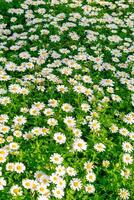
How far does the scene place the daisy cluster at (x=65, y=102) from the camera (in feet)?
18.2

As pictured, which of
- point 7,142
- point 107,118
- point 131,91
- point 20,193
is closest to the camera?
point 20,193

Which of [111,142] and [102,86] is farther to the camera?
[102,86]

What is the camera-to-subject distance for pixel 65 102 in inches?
259

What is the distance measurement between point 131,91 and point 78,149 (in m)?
1.61

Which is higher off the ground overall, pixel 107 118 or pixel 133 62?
pixel 133 62

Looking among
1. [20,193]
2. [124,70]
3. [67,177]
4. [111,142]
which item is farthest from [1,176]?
[124,70]

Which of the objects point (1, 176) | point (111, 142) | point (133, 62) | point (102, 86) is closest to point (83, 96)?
point (102, 86)

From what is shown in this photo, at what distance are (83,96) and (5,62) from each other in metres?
1.33

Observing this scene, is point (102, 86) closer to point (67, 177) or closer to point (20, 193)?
point (67, 177)

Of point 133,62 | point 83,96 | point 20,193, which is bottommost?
point 20,193

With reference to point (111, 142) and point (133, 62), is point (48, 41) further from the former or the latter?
point (111, 142)

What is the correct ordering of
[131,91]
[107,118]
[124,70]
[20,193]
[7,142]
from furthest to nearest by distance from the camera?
1. [124,70]
2. [131,91]
3. [107,118]
4. [7,142]
5. [20,193]

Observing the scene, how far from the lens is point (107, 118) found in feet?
21.1

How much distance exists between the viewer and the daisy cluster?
18.2 feet
